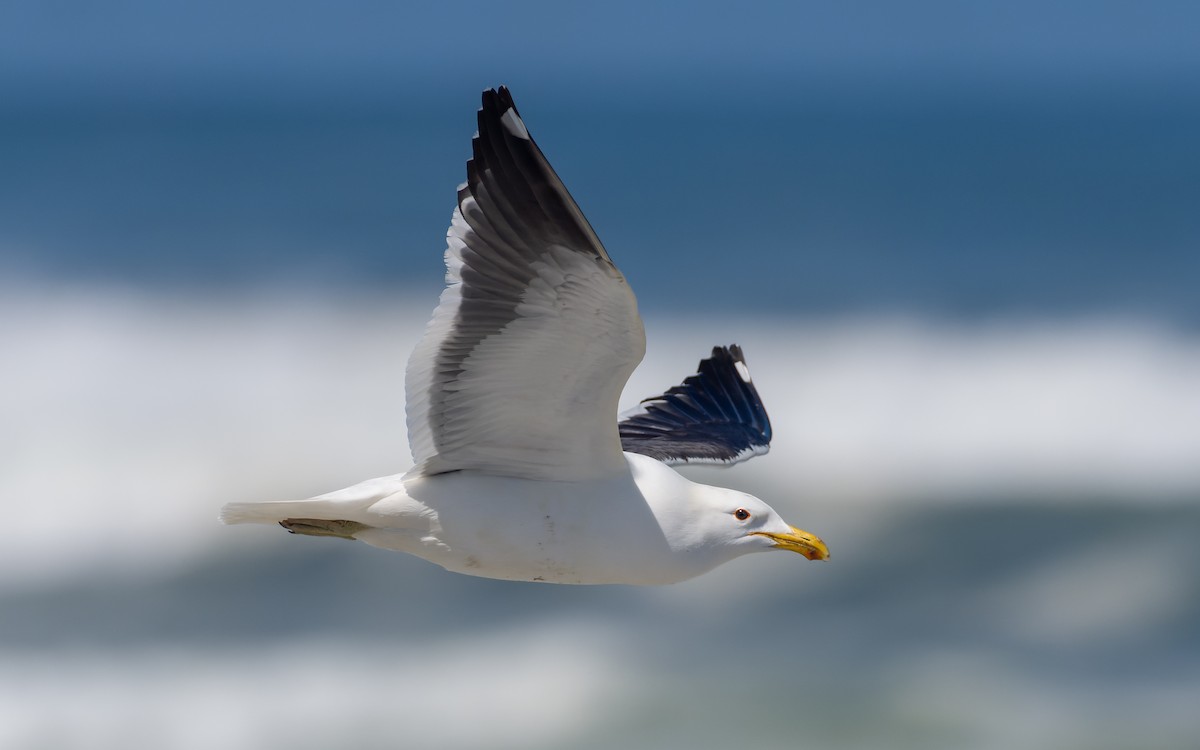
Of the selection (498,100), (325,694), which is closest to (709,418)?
(498,100)

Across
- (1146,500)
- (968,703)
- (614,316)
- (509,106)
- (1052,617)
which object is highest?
(1146,500)

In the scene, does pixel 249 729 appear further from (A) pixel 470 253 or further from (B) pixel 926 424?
(A) pixel 470 253

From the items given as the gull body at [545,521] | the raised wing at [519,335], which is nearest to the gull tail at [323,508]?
the gull body at [545,521]

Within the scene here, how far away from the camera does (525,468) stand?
7570 millimetres

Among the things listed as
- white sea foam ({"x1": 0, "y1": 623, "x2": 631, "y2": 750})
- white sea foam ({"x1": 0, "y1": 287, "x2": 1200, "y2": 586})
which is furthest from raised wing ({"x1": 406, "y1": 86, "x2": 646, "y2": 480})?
white sea foam ({"x1": 0, "y1": 287, "x2": 1200, "y2": 586})

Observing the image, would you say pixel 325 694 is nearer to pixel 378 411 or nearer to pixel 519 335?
pixel 378 411

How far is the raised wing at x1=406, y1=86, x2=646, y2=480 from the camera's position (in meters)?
6.52

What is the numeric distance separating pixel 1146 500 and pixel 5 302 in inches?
1162

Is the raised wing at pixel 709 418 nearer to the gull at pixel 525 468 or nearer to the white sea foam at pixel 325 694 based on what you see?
the gull at pixel 525 468

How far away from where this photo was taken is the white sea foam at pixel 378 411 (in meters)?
35.8

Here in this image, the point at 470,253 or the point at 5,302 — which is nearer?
the point at 470,253

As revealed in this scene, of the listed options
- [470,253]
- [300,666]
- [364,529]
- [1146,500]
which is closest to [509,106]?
[470,253]

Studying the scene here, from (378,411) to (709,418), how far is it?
26.9 metres

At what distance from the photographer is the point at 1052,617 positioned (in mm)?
32500
